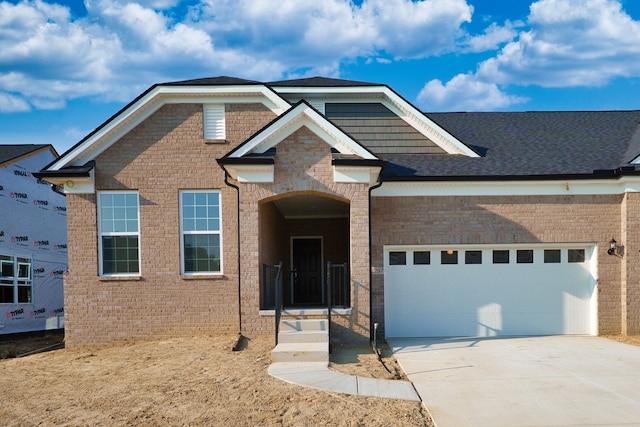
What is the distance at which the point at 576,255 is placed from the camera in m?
11.8

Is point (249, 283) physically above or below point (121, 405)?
above

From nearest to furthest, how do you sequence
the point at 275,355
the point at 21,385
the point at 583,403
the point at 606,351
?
the point at 583,403 < the point at 21,385 < the point at 275,355 < the point at 606,351

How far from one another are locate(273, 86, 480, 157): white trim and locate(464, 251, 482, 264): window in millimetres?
2521

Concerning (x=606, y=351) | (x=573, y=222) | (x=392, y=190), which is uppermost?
(x=392, y=190)

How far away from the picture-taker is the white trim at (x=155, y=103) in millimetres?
11211

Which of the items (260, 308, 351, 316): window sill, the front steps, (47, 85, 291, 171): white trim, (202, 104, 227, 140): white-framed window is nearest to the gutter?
(260, 308, 351, 316): window sill

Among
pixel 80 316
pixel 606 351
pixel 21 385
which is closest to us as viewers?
pixel 21 385

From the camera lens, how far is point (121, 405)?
264 inches

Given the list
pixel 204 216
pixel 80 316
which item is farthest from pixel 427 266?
pixel 80 316

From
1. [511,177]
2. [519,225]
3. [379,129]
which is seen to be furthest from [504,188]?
[379,129]

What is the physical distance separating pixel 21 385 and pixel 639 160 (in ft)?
44.9

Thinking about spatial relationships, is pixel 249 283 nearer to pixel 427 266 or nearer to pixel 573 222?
pixel 427 266

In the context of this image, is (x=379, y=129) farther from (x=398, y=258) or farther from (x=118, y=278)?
(x=118, y=278)

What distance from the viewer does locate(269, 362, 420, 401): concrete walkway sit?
7.08 m
